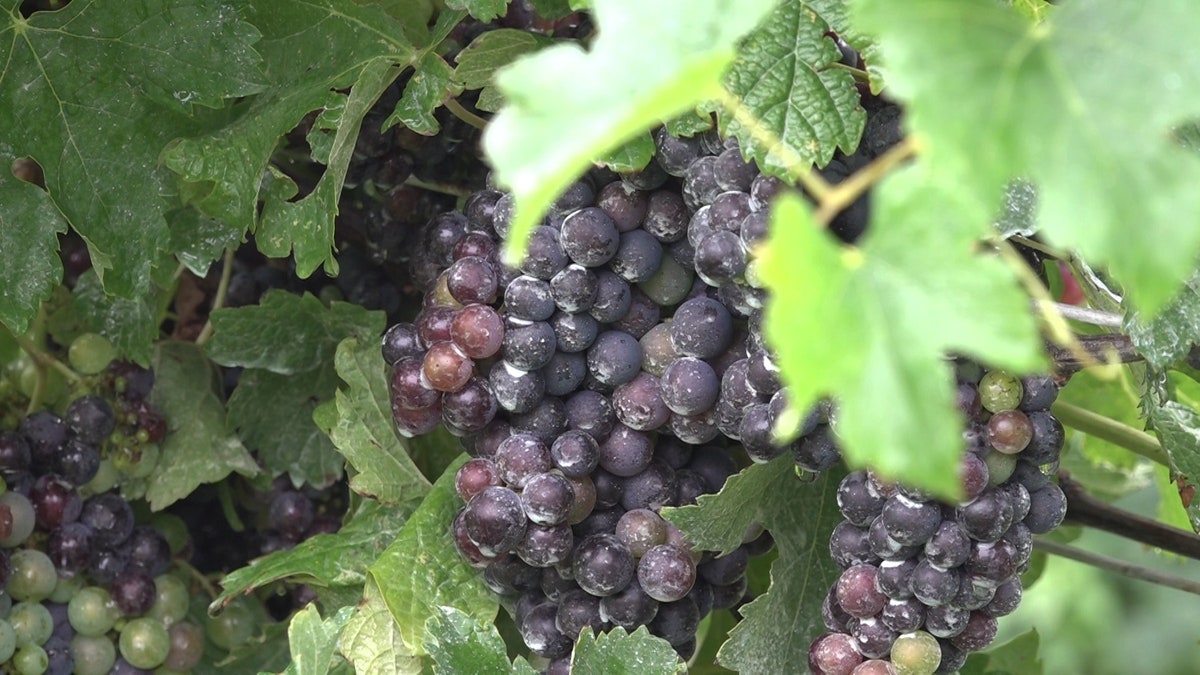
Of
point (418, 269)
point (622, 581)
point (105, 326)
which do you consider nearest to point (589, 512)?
point (622, 581)

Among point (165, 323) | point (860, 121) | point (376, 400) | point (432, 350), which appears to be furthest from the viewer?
point (165, 323)

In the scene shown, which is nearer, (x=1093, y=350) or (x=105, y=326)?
(x=1093, y=350)

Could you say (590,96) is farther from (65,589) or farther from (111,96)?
(65,589)

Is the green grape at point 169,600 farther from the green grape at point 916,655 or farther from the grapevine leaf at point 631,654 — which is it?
the green grape at point 916,655

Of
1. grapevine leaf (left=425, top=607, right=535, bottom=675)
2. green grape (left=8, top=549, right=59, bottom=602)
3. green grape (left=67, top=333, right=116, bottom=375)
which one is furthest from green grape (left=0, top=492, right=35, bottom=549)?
grapevine leaf (left=425, top=607, right=535, bottom=675)

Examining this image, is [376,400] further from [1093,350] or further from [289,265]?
[1093,350]
